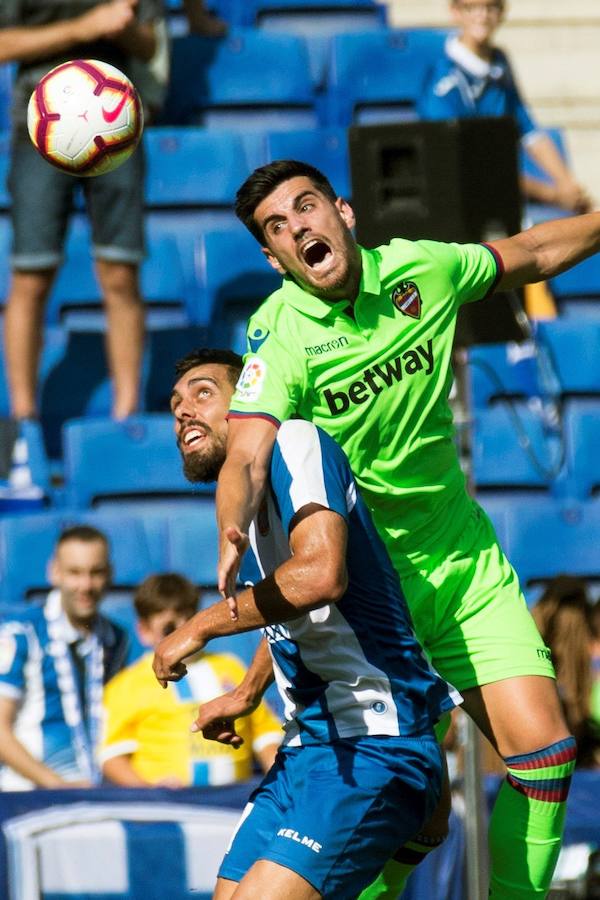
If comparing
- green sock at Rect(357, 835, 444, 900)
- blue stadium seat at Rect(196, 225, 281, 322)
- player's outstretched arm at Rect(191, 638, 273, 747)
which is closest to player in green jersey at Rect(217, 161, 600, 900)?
green sock at Rect(357, 835, 444, 900)

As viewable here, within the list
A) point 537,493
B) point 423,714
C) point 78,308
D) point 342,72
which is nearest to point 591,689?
point 537,493

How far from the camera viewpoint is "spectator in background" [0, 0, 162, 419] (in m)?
8.02

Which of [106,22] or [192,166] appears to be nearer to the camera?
[106,22]

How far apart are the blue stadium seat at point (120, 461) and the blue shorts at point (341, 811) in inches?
163

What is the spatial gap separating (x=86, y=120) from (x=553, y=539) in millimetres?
4089

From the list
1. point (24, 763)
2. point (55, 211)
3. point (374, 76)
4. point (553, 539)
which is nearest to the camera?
point (24, 763)

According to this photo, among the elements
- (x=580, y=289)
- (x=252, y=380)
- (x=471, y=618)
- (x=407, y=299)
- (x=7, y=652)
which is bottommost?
(x=471, y=618)

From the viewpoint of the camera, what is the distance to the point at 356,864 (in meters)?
3.94

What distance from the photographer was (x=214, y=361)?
445cm

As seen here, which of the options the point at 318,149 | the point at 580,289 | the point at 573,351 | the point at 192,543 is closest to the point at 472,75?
the point at 318,149

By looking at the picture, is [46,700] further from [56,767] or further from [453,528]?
[453,528]

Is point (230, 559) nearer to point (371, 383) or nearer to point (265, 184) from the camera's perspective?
point (371, 383)

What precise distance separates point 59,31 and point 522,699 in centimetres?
478

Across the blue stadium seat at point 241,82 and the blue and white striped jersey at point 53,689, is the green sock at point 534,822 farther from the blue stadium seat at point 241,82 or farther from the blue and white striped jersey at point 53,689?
the blue stadium seat at point 241,82
